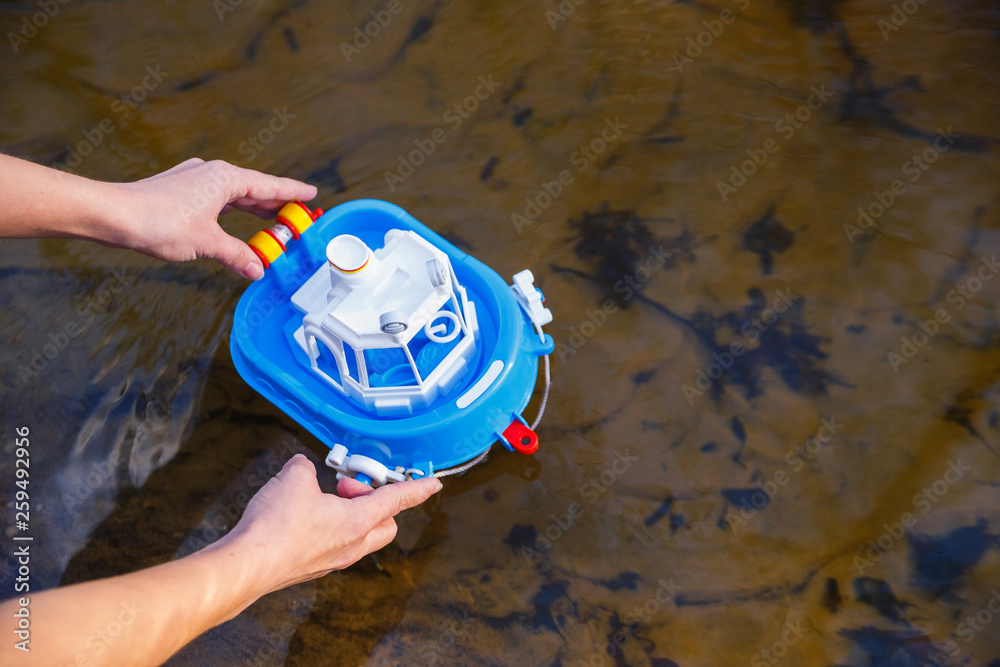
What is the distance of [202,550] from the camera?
1.03 meters

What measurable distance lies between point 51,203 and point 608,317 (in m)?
1.18

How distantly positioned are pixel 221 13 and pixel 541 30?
0.99m

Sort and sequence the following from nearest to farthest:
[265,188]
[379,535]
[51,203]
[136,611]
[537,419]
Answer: [136,611], [51,203], [379,535], [265,188], [537,419]

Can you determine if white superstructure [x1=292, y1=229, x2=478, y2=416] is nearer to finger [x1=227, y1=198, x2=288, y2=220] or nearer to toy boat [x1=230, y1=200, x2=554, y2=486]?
toy boat [x1=230, y1=200, x2=554, y2=486]

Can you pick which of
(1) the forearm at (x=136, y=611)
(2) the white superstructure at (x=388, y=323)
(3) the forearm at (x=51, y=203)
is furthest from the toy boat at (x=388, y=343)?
(1) the forearm at (x=136, y=611)

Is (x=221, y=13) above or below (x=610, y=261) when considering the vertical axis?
above

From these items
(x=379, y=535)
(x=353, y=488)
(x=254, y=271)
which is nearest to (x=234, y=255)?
(x=254, y=271)

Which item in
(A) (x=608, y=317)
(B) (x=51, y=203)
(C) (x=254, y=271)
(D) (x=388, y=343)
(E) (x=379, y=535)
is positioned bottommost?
(A) (x=608, y=317)

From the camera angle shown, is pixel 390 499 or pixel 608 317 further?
pixel 608 317

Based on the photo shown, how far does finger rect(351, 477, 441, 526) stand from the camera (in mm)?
1175

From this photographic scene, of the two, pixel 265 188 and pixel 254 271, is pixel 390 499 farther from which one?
pixel 265 188

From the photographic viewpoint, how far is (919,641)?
4.56 ft

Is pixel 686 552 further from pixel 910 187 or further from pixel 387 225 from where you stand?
pixel 910 187

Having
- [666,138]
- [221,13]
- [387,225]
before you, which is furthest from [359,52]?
[666,138]
